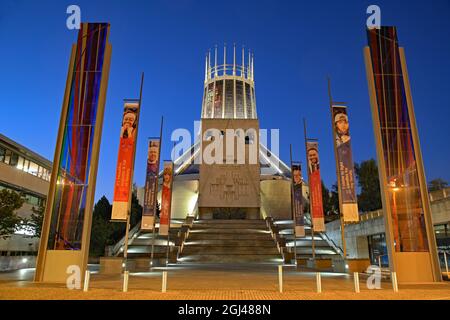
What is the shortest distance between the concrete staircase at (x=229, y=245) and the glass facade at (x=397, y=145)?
1421 centimetres

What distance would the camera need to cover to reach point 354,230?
79.9 ft

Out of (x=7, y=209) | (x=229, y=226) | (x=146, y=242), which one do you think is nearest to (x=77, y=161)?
(x=7, y=209)

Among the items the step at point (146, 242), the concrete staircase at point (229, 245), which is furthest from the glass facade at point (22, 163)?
the concrete staircase at point (229, 245)

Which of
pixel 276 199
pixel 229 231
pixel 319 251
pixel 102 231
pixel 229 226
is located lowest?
pixel 319 251

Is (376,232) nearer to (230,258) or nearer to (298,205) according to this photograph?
(298,205)

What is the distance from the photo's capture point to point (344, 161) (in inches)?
623

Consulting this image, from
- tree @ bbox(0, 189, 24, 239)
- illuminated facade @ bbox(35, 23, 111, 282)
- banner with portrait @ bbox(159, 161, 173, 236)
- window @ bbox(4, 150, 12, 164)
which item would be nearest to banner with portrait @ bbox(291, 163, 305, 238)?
banner with portrait @ bbox(159, 161, 173, 236)

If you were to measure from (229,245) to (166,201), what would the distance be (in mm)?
7712

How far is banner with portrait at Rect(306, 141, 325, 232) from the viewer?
60.6ft

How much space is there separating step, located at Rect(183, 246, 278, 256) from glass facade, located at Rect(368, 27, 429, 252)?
51.5ft

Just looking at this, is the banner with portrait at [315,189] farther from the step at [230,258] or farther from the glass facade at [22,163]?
the glass facade at [22,163]
